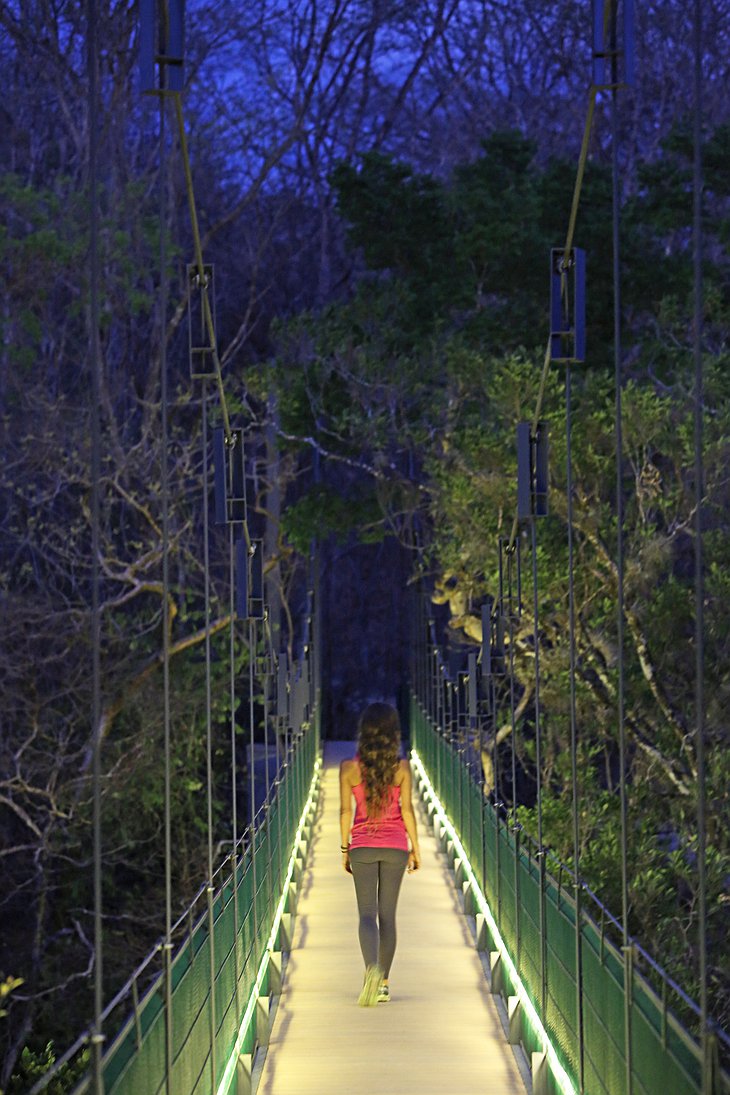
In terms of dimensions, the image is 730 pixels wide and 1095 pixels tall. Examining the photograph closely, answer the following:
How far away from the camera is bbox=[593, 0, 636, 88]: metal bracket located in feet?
12.8

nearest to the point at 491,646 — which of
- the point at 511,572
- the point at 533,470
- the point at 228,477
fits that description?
the point at 511,572

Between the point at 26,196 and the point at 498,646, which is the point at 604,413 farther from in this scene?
the point at 26,196

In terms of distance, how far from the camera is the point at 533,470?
6566 millimetres

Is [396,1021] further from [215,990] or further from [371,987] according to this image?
[215,990]

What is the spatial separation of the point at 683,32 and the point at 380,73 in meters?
5.88

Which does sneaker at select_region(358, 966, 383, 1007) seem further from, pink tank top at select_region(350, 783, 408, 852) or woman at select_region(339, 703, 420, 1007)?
pink tank top at select_region(350, 783, 408, 852)

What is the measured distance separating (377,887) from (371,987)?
1.52 feet

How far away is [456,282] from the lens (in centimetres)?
1560

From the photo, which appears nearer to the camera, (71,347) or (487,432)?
(487,432)

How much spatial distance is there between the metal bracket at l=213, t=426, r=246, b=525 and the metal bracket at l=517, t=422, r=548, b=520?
3.32ft

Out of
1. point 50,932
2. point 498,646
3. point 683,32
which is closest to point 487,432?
point 498,646

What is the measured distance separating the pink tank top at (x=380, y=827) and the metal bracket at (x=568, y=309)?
1440 mm

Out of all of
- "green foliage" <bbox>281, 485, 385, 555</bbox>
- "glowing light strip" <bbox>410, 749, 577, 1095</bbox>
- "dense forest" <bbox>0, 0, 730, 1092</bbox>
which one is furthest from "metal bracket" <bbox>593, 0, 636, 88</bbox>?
"green foliage" <bbox>281, 485, 385, 555</bbox>

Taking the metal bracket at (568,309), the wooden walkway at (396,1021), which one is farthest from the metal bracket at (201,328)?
the wooden walkway at (396,1021)
